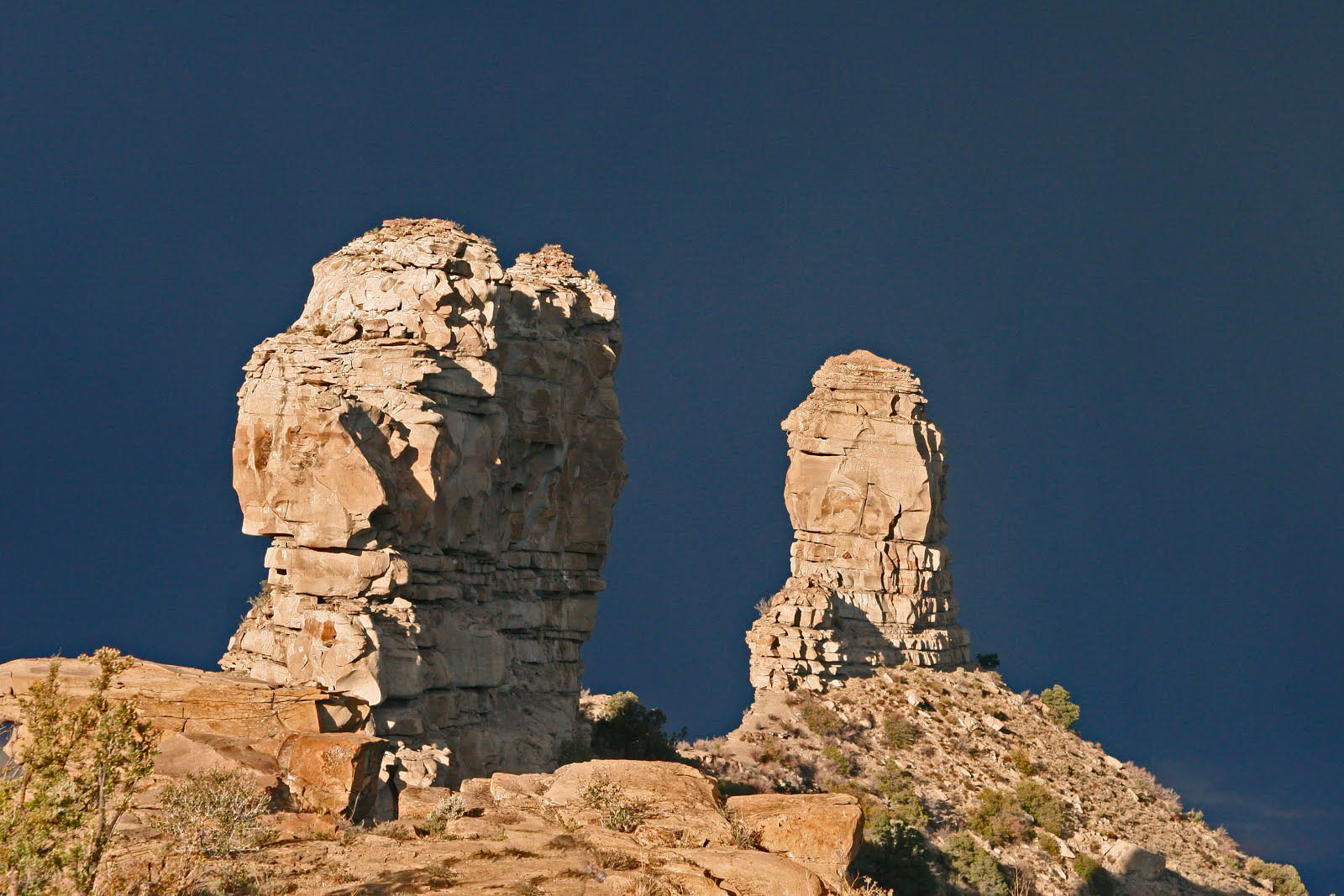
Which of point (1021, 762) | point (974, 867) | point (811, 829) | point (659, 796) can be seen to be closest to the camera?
point (811, 829)

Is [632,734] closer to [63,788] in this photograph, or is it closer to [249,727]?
[249,727]

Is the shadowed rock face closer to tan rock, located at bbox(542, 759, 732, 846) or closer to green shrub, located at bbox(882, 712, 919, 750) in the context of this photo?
tan rock, located at bbox(542, 759, 732, 846)

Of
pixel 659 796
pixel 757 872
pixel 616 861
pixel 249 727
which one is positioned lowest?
pixel 616 861

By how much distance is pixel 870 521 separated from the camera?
6744 cm

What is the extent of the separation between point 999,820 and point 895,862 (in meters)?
9.99

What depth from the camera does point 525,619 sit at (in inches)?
1842

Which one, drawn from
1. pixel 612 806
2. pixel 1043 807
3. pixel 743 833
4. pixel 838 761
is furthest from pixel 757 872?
pixel 1043 807

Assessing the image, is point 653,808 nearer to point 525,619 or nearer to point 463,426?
point 463,426

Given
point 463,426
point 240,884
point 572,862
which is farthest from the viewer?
point 463,426

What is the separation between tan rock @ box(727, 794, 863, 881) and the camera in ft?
75.9

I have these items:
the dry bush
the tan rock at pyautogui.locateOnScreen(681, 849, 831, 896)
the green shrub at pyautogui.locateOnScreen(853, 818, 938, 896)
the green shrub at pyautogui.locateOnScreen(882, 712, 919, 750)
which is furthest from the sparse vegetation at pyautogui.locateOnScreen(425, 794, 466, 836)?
the green shrub at pyautogui.locateOnScreen(882, 712, 919, 750)

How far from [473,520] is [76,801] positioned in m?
23.4

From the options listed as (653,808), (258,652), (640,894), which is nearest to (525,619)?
(258,652)

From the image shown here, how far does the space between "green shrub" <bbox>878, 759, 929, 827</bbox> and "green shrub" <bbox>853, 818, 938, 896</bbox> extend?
3.20 m
